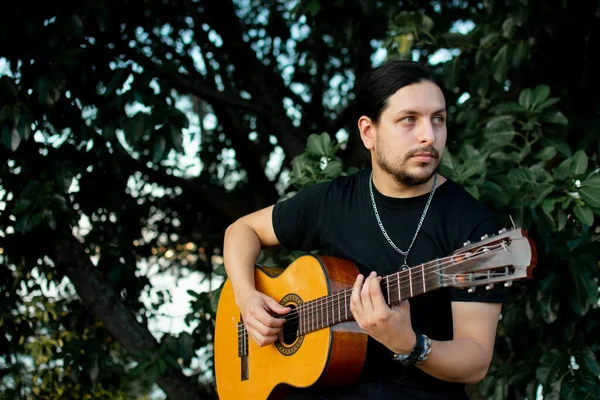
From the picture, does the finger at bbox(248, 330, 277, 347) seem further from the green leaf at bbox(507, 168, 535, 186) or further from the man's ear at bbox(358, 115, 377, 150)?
the green leaf at bbox(507, 168, 535, 186)

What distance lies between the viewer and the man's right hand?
2375mm

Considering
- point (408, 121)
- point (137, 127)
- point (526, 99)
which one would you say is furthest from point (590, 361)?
point (137, 127)

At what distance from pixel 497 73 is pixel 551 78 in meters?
0.54

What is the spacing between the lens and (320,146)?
10.1ft

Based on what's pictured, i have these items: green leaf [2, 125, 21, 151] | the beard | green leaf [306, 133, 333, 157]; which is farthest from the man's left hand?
green leaf [2, 125, 21, 151]

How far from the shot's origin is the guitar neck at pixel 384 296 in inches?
69.5

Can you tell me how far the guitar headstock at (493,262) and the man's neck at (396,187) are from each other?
510 mm

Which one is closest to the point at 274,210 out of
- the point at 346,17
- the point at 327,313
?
the point at 327,313

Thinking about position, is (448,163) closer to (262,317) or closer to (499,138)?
(499,138)

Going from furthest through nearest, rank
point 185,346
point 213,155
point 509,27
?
1. point 213,155
2. point 185,346
3. point 509,27

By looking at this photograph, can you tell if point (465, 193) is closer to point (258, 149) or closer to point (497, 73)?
point (497, 73)

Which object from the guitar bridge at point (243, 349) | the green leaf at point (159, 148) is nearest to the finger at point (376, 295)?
the guitar bridge at point (243, 349)

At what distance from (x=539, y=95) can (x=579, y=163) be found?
514mm

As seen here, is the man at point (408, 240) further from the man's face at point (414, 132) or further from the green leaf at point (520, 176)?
the green leaf at point (520, 176)
